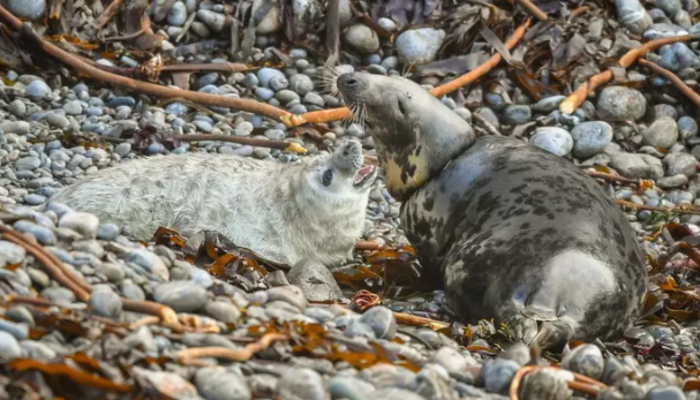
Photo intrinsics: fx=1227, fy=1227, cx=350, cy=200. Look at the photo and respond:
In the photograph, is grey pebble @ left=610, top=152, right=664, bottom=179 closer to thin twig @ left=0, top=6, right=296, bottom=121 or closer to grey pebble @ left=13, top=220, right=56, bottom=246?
thin twig @ left=0, top=6, right=296, bottom=121

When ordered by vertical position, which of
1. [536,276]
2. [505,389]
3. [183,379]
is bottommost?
[536,276]

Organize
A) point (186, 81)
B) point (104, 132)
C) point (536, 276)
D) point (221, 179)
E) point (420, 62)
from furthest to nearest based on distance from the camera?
point (420, 62)
point (186, 81)
point (104, 132)
point (221, 179)
point (536, 276)

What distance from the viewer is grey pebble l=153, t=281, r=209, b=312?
387 cm

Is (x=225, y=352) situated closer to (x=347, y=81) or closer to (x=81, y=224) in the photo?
(x=81, y=224)

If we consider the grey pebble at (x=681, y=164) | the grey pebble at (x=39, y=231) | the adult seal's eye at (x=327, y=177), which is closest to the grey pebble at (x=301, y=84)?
the adult seal's eye at (x=327, y=177)

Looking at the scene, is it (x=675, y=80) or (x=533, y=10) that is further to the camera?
(x=533, y=10)

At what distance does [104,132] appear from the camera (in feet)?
A: 26.6

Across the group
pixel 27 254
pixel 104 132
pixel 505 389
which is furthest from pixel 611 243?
pixel 104 132

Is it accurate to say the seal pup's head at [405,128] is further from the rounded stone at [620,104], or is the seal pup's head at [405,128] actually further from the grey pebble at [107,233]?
the rounded stone at [620,104]

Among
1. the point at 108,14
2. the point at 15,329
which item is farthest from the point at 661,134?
the point at 15,329

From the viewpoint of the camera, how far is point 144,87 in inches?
334

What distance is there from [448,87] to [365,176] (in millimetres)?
2112

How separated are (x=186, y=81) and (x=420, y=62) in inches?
71.7

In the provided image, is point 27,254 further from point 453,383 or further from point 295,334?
point 453,383
